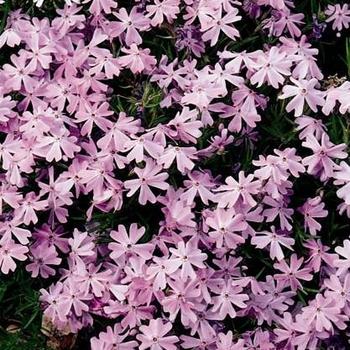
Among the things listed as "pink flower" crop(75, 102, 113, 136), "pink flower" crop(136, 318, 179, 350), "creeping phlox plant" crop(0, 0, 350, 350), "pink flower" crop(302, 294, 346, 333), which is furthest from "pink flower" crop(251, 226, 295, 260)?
"pink flower" crop(75, 102, 113, 136)

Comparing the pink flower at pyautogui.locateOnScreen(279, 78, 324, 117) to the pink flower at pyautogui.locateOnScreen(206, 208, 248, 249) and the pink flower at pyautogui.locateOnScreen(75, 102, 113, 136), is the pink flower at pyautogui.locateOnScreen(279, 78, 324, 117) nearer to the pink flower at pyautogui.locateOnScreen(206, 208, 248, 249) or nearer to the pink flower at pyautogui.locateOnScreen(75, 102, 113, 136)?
the pink flower at pyautogui.locateOnScreen(206, 208, 248, 249)

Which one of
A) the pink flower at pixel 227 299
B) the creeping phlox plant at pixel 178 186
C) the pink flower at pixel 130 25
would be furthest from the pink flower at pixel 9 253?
the pink flower at pixel 130 25

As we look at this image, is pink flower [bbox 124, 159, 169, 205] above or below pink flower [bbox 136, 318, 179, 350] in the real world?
above

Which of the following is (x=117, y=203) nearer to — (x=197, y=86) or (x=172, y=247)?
(x=172, y=247)

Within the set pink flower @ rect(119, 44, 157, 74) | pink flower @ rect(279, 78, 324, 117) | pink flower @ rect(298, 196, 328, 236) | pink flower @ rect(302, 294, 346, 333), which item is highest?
pink flower @ rect(119, 44, 157, 74)

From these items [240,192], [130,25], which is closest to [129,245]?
[240,192]

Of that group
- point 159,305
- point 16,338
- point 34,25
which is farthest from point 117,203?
point 34,25

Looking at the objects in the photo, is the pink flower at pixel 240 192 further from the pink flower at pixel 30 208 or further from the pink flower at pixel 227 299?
the pink flower at pixel 30 208

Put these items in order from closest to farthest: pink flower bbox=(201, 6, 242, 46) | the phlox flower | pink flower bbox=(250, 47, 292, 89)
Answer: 1. the phlox flower
2. pink flower bbox=(250, 47, 292, 89)
3. pink flower bbox=(201, 6, 242, 46)
